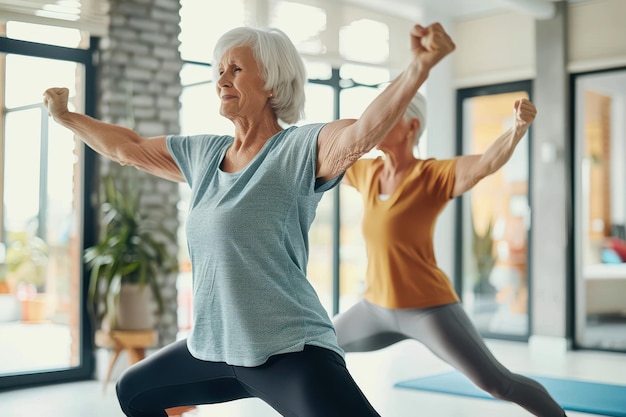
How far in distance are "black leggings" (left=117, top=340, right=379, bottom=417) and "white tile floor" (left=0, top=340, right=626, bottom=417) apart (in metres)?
1.85

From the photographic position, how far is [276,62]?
6.25ft

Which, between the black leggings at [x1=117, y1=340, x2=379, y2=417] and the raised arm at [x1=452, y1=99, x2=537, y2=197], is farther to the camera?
the raised arm at [x1=452, y1=99, x2=537, y2=197]

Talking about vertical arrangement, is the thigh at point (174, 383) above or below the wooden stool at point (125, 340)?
above

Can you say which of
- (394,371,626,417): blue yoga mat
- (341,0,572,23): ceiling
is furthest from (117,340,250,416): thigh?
(341,0,572,23): ceiling

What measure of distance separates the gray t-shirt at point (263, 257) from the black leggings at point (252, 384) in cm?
3

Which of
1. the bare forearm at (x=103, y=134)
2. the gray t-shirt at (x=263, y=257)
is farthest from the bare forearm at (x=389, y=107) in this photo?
the bare forearm at (x=103, y=134)

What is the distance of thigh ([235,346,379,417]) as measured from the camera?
1644 mm

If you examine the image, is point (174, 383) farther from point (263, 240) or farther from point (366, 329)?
point (366, 329)

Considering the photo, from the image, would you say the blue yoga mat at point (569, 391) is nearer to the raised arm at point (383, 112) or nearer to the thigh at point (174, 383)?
the thigh at point (174, 383)

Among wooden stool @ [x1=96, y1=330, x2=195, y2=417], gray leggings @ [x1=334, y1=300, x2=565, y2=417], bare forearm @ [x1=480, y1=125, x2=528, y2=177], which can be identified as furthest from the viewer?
wooden stool @ [x1=96, y1=330, x2=195, y2=417]

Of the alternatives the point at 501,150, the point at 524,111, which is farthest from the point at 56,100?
the point at 501,150

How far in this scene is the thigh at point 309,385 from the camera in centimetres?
164

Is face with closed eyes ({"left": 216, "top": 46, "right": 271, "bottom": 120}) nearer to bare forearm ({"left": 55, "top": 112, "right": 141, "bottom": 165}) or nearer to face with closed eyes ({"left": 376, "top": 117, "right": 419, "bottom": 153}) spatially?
bare forearm ({"left": 55, "top": 112, "right": 141, "bottom": 165})

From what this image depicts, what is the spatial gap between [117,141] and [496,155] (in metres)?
1.26
